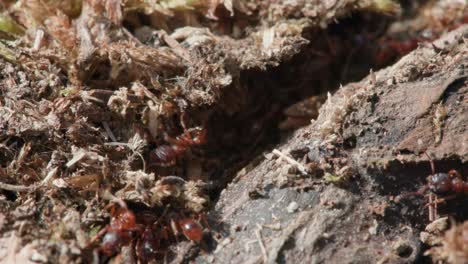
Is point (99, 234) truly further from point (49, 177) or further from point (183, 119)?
point (183, 119)

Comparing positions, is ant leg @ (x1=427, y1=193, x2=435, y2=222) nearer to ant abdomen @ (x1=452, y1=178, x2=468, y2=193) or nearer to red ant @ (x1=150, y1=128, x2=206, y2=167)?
ant abdomen @ (x1=452, y1=178, x2=468, y2=193)

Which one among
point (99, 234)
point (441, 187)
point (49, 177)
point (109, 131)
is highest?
point (441, 187)

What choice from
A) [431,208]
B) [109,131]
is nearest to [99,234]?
[109,131]

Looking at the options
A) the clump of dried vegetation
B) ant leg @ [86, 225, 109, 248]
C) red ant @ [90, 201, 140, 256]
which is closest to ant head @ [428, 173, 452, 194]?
the clump of dried vegetation

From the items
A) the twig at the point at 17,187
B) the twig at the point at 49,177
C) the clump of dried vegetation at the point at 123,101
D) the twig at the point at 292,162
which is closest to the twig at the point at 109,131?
the clump of dried vegetation at the point at 123,101

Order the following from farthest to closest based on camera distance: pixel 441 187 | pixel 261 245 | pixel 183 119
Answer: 1. pixel 183 119
2. pixel 441 187
3. pixel 261 245

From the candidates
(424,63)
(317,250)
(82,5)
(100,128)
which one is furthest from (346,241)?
(82,5)

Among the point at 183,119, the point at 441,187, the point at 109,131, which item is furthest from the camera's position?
the point at 183,119

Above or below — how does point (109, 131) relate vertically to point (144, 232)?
above
